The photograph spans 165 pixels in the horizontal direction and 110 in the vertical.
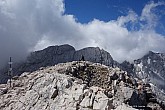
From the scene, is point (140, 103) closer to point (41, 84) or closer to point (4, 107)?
point (41, 84)

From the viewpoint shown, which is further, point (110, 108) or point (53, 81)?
point (53, 81)

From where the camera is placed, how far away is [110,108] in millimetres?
93375

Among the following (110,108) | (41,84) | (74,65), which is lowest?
(110,108)

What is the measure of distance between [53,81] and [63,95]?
25.2ft

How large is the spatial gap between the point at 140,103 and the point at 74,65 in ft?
89.8

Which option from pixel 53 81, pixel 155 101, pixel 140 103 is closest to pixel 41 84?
pixel 53 81

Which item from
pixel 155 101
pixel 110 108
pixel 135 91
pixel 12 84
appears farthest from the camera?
pixel 155 101

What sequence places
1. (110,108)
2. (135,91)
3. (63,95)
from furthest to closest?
1. (135,91)
2. (63,95)
3. (110,108)

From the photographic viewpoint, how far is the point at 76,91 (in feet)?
329

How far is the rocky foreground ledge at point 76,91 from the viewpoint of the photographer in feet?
317

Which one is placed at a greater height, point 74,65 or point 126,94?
point 74,65

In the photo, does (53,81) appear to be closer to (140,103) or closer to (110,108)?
(110,108)

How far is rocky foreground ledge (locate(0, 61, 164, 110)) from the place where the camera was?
317ft

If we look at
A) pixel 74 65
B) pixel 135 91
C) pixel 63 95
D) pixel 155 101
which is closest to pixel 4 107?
pixel 63 95
